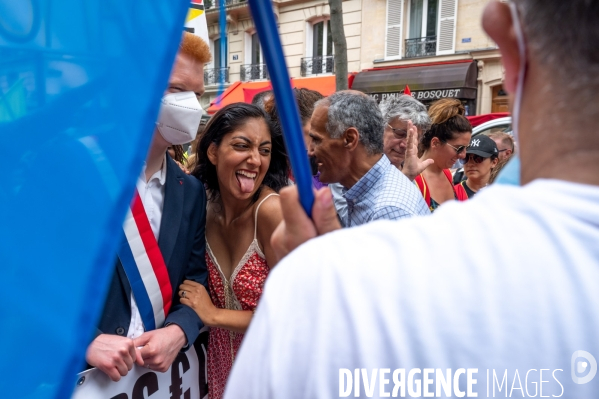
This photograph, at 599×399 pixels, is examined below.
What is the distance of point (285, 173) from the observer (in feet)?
7.16

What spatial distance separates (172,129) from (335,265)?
4.26ft

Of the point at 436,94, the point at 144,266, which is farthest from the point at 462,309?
the point at 436,94

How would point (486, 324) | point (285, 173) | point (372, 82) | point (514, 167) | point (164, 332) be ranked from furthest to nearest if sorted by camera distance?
point (372, 82) < point (285, 173) < point (164, 332) < point (514, 167) < point (486, 324)

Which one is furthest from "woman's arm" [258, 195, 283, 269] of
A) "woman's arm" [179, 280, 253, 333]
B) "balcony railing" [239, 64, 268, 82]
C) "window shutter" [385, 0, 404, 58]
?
"balcony railing" [239, 64, 268, 82]

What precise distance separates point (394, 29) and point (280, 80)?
14665 millimetres

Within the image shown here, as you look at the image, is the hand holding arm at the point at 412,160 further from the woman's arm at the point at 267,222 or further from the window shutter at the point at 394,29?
the window shutter at the point at 394,29

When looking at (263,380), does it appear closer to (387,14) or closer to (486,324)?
(486,324)

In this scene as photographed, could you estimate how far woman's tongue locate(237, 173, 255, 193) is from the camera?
1975mm

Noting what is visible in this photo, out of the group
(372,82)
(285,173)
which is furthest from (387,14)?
(285,173)

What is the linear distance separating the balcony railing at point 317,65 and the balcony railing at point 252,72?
67.9 inches

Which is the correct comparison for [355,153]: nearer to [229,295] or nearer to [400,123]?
[229,295]

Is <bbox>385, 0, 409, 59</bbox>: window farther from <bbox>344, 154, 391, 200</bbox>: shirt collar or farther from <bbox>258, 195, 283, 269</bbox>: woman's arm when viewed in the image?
<bbox>258, 195, 283, 269</bbox>: woman's arm

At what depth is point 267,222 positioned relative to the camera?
1.92m

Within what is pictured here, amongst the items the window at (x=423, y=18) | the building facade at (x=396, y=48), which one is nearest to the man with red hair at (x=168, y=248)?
the building facade at (x=396, y=48)
